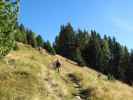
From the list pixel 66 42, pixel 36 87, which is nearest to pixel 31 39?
pixel 66 42

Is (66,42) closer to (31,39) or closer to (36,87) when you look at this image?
(31,39)

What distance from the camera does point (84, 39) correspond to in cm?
10194

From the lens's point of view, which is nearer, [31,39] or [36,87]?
[36,87]

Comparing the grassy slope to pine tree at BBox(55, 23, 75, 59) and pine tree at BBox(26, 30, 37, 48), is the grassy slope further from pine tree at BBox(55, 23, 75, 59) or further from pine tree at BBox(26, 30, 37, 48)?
pine tree at BBox(55, 23, 75, 59)

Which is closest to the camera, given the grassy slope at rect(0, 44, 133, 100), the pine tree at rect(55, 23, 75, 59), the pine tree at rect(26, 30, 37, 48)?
the grassy slope at rect(0, 44, 133, 100)

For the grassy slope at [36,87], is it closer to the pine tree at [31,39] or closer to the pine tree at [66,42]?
the pine tree at [31,39]

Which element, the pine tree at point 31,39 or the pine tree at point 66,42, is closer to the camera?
the pine tree at point 31,39

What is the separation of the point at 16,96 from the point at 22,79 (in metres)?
4.80

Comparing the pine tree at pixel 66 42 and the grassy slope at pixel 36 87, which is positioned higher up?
the pine tree at pixel 66 42

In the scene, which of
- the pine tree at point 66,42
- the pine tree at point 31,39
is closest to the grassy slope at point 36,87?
the pine tree at point 31,39

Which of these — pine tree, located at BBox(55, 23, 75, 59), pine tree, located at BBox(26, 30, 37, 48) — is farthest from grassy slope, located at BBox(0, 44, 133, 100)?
pine tree, located at BBox(55, 23, 75, 59)

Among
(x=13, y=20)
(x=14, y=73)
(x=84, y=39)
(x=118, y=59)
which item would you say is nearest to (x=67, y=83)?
(x=14, y=73)

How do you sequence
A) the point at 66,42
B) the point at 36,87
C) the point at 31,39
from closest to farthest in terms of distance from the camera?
1. the point at 36,87
2. the point at 31,39
3. the point at 66,42

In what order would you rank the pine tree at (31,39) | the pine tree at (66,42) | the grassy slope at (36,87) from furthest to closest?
the pine tree at (66,42)
the pine tree at (31,39)
the grassy slope at (36,87)
